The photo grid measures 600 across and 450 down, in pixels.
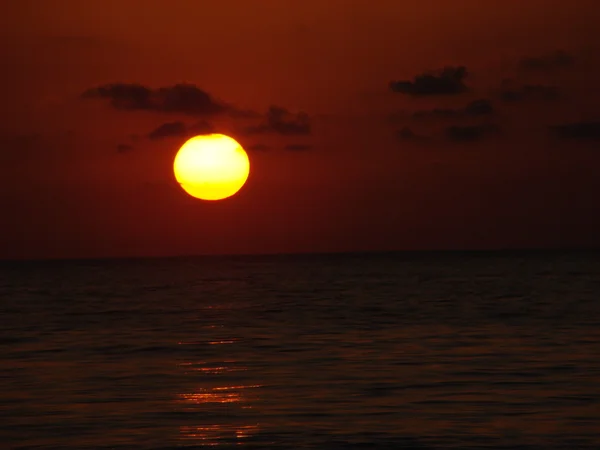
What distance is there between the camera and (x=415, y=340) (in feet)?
136

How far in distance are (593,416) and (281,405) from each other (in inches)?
270

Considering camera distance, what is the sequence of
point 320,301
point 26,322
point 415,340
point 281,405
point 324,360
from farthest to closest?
point 320,301 → point 26,322 → point 415,340 → point 324,360 → point 281,405

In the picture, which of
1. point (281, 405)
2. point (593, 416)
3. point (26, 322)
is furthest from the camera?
point (26, 322)

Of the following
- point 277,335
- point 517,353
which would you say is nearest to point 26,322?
point 277,335

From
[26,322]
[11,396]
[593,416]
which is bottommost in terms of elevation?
[593,416]

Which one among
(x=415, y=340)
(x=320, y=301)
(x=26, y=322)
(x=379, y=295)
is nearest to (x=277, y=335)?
(x=415, y=340)

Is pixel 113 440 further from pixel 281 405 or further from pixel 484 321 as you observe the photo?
pixel 484 321

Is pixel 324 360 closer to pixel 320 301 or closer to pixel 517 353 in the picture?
pixel 517 353

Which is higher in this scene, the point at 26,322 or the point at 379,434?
the point at 26,322

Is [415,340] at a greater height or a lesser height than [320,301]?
lesser

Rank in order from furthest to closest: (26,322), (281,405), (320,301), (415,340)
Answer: (320,301) → (26,322) → (415,340) → (281,405)

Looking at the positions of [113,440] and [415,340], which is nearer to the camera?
[113,440]

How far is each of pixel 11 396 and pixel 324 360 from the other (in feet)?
34.0

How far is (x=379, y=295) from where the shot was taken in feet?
268
